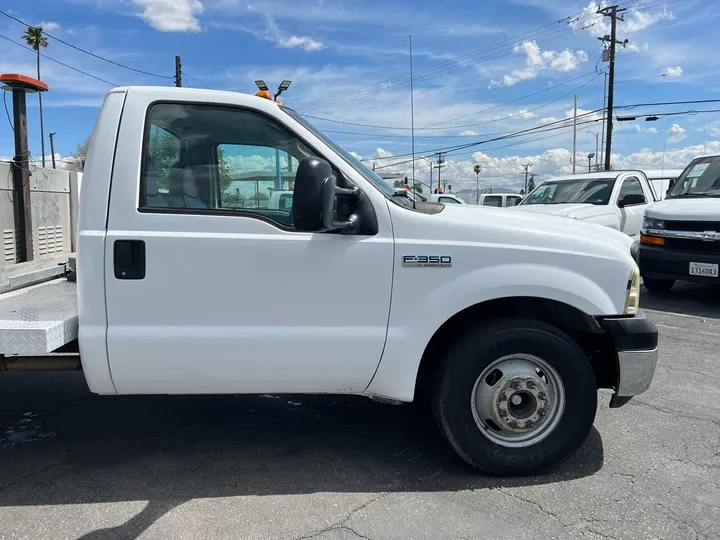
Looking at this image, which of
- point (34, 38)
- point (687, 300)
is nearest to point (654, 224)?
point (687, 300)

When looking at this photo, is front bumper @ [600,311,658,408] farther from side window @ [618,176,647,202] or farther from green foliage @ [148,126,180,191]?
side window @ [618,176,647,202]

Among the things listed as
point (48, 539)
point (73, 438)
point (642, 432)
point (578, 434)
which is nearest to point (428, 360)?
point (578, 434)

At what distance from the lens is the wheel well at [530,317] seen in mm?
3186

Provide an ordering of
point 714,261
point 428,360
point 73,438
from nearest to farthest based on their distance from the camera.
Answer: point 428,360 < point 73,438 < point 714,261

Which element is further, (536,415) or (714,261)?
(714,261)

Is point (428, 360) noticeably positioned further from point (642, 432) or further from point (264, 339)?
point (642, 432)

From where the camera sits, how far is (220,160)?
122 inches

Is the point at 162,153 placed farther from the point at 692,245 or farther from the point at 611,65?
the point at 611,65

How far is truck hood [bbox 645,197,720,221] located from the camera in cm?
748

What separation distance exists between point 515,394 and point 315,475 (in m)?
1.20

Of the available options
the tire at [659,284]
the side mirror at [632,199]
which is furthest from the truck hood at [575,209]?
the tire at [659,284]

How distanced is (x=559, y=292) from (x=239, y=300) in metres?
1.65

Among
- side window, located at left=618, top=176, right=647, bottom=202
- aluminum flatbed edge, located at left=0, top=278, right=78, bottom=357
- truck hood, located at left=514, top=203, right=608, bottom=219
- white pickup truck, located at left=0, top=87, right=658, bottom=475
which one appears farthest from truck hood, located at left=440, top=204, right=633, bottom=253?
side window, located at left=618, top=176, right=647, bottom=202

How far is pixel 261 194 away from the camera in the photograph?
3.05 m
